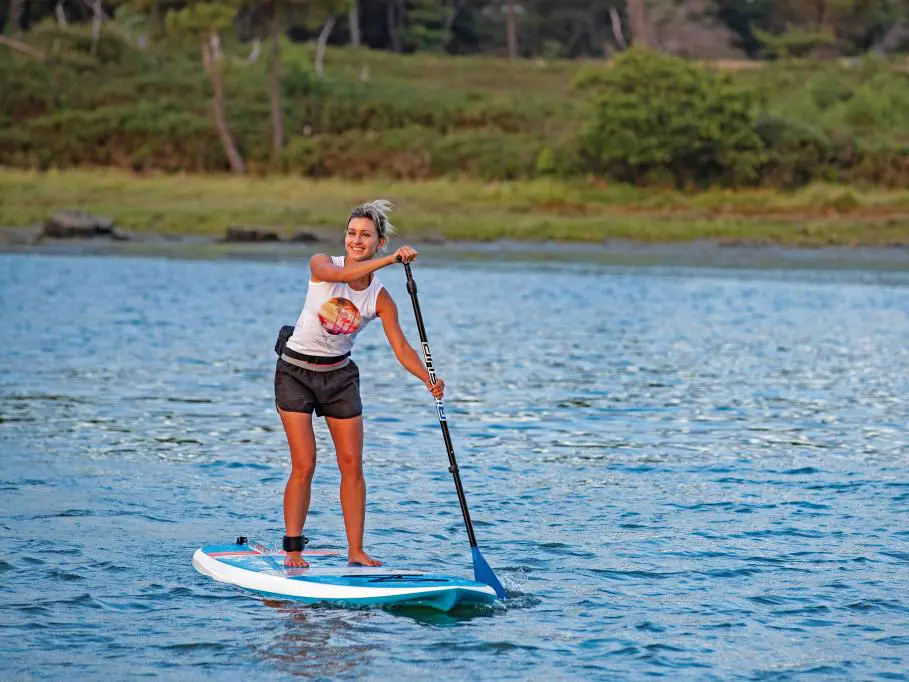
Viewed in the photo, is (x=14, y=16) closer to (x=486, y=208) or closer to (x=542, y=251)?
(x=486, y=208)

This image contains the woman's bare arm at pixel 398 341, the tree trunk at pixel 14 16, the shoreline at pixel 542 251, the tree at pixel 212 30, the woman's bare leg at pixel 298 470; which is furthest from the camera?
the tree trunk at pixel 14 16

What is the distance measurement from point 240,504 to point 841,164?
37988 millimetres

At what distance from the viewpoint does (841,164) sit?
47.1 m

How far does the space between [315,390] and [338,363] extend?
0.19 metres

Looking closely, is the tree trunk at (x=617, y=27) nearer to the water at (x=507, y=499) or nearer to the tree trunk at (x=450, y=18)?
the tree trunk at (x=450, y=18)

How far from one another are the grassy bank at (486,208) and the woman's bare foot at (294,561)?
28927 mm

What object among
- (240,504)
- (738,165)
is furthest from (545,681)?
(738,165)

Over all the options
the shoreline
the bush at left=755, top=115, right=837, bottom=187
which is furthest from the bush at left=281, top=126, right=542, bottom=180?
the shoreline

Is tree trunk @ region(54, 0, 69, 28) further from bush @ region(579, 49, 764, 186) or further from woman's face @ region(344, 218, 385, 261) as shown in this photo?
woman's face @ region(344, 218, 385, 261)

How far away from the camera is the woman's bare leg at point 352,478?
923 cm

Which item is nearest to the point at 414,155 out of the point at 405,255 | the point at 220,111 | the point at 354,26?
the point at 220,111

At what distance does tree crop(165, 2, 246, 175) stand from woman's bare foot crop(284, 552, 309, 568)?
135ft

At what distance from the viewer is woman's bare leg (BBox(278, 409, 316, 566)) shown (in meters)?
9.14

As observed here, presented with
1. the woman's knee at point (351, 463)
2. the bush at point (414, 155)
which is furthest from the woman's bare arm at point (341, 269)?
the bush at point (414, 155)
